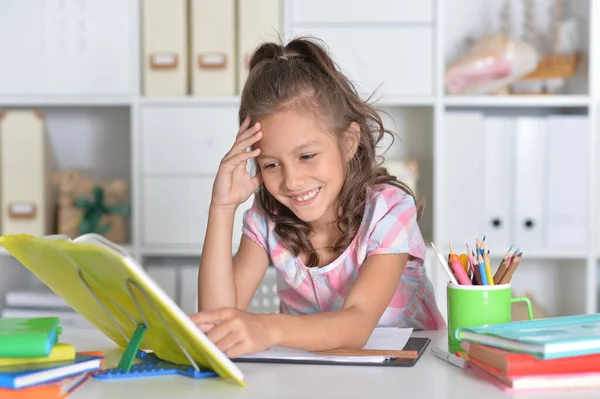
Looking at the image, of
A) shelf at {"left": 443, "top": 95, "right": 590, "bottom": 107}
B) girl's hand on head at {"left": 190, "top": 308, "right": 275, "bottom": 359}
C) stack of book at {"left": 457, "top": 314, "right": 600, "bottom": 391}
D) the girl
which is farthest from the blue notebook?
shelf at {"left": 443, "top": 95, "right": 590, "bottom": 107}

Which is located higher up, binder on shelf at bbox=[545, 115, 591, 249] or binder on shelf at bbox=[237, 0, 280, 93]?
binder on shelf at bbox=[237, 0, 280, 93]

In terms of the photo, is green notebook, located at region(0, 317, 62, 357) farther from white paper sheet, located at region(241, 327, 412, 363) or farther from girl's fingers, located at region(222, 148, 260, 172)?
girl's fingers, located at region(222, 148, 260, 172)

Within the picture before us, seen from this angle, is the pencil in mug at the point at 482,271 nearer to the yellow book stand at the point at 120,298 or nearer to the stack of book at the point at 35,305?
the yellow book stand at the point at 120,298

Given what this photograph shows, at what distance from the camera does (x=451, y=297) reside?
101cm

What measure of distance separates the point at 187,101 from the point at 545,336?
1.53m

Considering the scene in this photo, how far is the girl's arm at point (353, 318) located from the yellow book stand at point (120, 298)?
116 millimetres

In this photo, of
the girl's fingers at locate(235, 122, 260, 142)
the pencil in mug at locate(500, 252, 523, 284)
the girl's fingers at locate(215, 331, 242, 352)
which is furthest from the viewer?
the girl's fingers at locate(235, 122, 260, 142)

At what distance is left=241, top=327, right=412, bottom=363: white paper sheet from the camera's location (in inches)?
37.2

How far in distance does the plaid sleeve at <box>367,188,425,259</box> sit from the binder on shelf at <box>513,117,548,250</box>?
3.15 feet

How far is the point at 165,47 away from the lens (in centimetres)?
222

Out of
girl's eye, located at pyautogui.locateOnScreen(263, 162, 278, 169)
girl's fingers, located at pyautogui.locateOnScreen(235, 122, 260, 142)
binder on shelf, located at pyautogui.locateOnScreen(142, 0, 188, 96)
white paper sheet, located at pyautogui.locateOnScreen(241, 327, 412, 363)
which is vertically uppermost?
binder on shelf, located at pyautogui.locateOnScreen(142, 0, 188, 96)

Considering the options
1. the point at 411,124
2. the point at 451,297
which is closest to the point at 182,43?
the point at 411,124

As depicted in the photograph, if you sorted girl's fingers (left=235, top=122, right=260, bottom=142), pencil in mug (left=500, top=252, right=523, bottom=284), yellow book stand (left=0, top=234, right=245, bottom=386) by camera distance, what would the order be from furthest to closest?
girl's fingers (left=235, top=122, right=260, bottom=142)
pencil in mug (left=500, top=252, right=523, bottom=284)
yellow book stand (left=0, top=234, right=245, bottom=386)

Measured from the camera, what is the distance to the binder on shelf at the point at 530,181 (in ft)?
7.29
